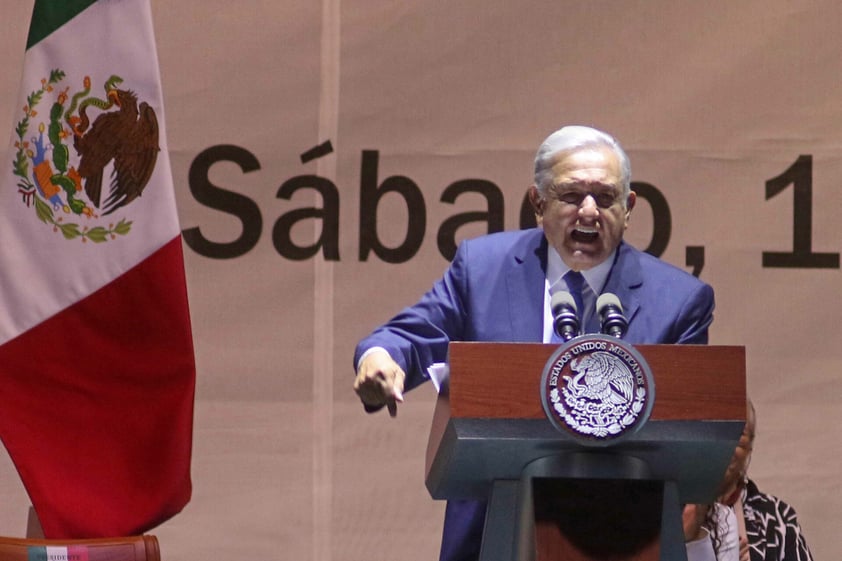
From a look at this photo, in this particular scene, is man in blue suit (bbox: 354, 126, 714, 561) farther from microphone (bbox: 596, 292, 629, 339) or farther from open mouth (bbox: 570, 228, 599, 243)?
microphone (bbox: 596, 292, 629, 339)

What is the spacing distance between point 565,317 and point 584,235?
0.36m

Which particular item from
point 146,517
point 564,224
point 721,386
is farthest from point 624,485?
point 146,517

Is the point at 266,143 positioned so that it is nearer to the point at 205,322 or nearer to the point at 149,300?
the point at 205,322

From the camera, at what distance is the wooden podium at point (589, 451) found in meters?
2.43

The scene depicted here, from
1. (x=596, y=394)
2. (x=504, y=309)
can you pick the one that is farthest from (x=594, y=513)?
(x=504, y=309)

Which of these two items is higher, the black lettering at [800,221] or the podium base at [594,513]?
the black lettering at [800,221]

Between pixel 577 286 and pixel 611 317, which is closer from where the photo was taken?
pixel 611 317

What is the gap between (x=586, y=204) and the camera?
9.52 feet

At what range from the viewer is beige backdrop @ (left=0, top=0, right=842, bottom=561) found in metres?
4.36

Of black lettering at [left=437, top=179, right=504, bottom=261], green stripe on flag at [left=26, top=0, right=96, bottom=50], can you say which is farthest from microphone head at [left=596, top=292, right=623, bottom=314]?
black lettering at [left=437, top=179, right=504, bottom=261]

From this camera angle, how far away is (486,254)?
306 cm

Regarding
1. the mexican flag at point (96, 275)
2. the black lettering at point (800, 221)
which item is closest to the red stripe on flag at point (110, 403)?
the mexican flag at point (96, 275)

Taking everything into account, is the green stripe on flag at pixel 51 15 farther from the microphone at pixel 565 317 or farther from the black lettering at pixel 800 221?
the black lettering at pixel 800 221

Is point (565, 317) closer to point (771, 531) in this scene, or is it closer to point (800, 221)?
point (771, 531)
